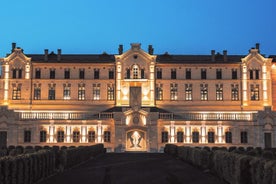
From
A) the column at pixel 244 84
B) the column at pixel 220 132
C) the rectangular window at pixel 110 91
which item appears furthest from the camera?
the rectangular window at pixel 110 91

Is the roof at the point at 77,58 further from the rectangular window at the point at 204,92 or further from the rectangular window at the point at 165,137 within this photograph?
the rectangular window at the point at 165,137

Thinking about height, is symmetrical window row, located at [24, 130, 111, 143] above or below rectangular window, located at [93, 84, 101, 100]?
below

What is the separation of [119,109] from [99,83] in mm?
8268

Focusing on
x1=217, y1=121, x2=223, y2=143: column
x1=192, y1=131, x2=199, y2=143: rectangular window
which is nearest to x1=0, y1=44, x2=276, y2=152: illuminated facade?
x1=192, y1=131, x2=199, y2=143: rectangular window

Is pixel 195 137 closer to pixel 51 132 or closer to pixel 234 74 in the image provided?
pixel 234 74

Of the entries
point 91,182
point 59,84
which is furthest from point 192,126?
point 91,182

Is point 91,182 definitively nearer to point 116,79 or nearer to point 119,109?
A: point 119,109

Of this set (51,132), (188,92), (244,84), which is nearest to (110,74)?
(188,92)

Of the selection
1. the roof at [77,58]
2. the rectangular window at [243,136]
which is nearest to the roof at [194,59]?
the roof at [77,58]

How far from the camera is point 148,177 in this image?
26.1m

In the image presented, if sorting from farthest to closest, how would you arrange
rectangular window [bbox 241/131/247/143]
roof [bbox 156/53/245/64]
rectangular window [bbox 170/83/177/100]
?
1. roof [bbox 156/53/245/64]
2. rectangular window [bbox 170/83/177/100]
3. rectangular window [bbox 241/131/247/143]

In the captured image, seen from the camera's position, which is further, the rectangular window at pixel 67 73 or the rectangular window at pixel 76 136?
the rectangular window at pixel 67 73

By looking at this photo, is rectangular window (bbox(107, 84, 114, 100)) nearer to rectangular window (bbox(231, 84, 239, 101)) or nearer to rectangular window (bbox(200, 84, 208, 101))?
rectangular window (bbox(200, 84, 208, 101))

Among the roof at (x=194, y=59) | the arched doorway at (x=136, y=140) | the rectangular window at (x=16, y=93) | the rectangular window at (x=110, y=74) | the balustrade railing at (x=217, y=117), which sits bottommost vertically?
the arched doorway at (x=136, y=140)
